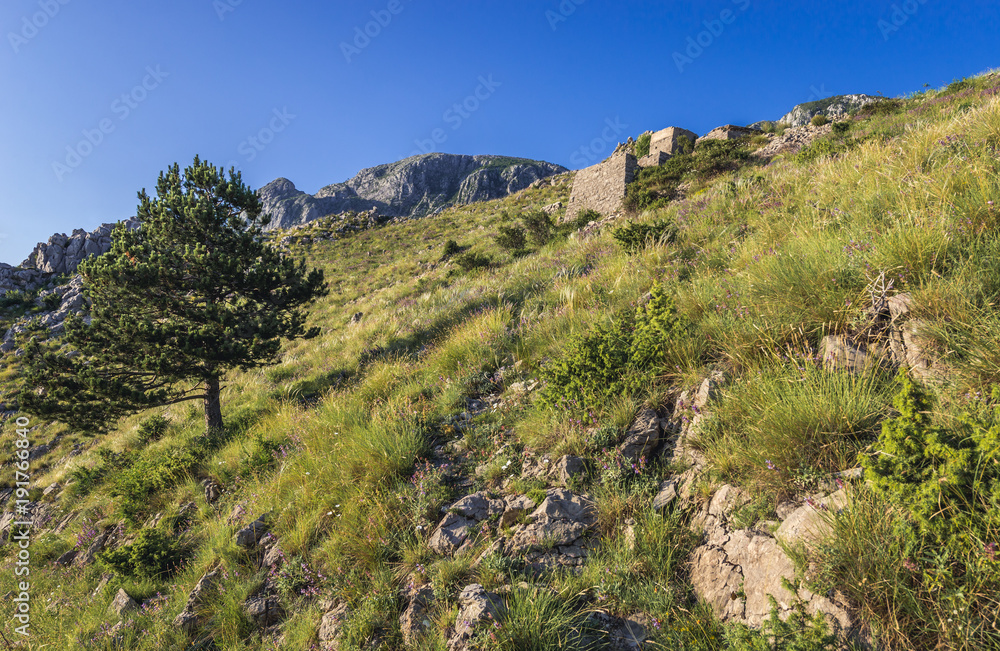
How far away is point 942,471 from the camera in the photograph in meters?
1.69

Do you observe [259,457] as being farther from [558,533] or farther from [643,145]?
[643,145]

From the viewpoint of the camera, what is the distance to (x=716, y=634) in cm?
204

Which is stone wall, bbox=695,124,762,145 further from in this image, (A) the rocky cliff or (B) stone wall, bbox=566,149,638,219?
(A) the rocky cliff

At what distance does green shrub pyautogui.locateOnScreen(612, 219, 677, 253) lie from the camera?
7867 millimetres

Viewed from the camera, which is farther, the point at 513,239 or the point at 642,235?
the point at 513,239

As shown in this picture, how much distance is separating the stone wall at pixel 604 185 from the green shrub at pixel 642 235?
32.7 ft

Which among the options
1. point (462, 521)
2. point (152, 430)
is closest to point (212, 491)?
point (462, 521)

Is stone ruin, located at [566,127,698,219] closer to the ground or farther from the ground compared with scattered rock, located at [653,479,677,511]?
farther from the ground

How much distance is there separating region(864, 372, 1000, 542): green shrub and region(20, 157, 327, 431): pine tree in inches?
423

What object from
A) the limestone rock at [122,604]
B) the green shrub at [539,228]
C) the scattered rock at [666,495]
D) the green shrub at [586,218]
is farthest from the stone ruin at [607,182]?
the limestone rock at [122,604]

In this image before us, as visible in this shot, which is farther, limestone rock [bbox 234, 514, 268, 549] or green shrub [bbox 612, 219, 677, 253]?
green shrub [bbox 612, 219, 677, 253]

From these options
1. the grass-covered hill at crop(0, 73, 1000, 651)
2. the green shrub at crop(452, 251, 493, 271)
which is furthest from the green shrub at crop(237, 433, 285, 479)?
the green shrub at crop(452, 251, 493, 271)

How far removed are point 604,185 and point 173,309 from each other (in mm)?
18277

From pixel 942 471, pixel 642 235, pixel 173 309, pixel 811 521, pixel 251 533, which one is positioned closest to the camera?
pixel 942 471
